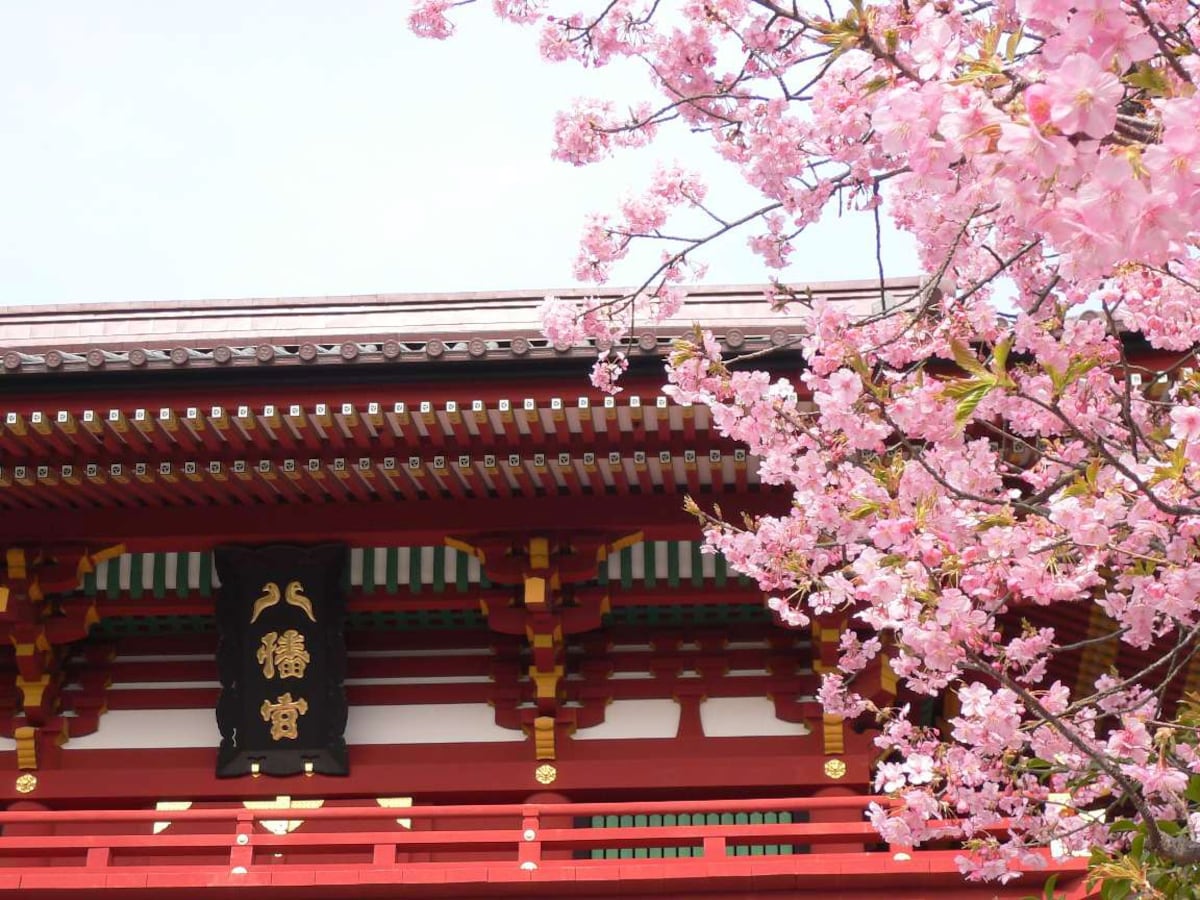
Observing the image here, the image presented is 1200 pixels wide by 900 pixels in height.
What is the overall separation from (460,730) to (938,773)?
443cm

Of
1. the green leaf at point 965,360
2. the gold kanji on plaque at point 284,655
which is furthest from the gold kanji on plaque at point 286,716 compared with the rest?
the green leaf at point 965,360

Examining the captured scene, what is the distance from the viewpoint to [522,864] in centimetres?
864

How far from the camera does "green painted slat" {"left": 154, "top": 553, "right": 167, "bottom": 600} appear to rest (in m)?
10.0

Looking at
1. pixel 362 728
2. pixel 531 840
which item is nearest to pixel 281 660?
pixel 362 728

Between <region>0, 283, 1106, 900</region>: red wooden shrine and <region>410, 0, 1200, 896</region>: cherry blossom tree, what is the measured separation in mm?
1832

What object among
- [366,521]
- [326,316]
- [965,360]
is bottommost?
[965,360]

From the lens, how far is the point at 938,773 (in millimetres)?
6328

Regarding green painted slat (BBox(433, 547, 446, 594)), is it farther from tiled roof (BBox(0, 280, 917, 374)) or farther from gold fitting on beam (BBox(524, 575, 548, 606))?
tiled roof (BBox(0, 280, 917, 374))

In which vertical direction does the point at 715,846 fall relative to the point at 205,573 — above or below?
below

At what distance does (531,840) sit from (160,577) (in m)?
3.11

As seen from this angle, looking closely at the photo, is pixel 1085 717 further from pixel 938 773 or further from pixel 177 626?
pixel 177 626

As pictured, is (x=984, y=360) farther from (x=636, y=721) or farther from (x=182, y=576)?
(x=182, y=576)

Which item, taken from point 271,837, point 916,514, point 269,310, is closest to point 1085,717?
point 916,514

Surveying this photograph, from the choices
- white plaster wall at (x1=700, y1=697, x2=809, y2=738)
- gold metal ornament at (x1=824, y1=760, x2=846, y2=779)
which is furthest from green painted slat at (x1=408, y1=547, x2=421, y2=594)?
gold metal ornament at (x1=824, y1=760, x2=846, y2=779)
